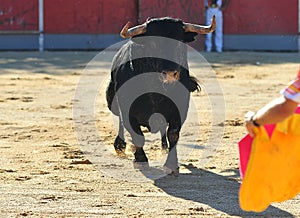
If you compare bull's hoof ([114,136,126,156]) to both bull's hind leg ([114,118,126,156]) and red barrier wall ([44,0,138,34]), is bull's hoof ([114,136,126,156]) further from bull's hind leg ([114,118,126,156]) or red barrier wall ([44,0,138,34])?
red barrier wall ([44,0,138,34])

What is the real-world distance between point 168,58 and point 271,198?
2404 millimetres

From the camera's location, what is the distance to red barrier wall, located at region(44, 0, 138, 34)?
1542 cm

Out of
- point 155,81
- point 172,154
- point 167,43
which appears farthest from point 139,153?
point 167,43

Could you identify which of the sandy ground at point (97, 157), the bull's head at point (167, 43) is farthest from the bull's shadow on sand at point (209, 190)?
the bull's head at point (167, 43)

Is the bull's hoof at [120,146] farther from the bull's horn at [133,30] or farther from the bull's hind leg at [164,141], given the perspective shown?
the bull's horn at [133,30]

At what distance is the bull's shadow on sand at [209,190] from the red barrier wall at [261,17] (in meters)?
9.82

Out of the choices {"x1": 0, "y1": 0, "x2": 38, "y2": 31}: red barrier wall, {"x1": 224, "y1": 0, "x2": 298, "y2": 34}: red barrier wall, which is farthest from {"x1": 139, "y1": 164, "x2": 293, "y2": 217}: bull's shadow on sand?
{"x1": 0, "y1": 0, "x2": 38, "y2": 31}: red barrier wall

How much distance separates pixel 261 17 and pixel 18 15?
4.33 metres

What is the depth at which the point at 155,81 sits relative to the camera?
575 centimetres

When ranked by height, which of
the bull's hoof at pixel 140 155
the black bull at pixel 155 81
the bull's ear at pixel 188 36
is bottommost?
the bull's hoof at pixel 140 155

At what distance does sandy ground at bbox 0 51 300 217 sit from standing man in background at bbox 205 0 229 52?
3633 millimetres

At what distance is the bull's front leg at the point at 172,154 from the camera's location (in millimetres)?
5609

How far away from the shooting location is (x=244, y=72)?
11.9 metres

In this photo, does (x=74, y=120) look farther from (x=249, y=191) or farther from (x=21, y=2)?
(x=21, y=2)
